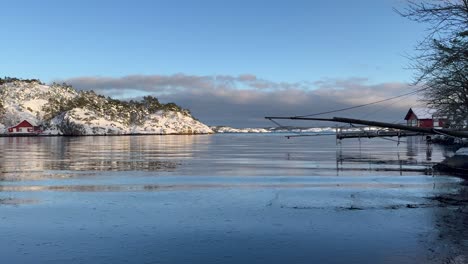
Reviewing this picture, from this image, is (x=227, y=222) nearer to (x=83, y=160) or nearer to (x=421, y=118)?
(x=83, y=160)

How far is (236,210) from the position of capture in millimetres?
12719

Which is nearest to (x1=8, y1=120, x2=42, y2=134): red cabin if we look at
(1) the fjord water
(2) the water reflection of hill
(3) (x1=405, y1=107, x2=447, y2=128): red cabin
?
(2) the water reflection of hill

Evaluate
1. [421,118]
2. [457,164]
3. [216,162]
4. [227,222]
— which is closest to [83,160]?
[216,162]

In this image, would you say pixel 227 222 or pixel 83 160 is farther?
pixel 83 160

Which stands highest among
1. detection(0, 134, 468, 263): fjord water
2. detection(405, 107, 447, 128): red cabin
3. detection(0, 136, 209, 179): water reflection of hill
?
detection(405, 107, 447, 128): red cabin

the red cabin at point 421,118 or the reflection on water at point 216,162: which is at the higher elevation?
the red cabin at point 421,118

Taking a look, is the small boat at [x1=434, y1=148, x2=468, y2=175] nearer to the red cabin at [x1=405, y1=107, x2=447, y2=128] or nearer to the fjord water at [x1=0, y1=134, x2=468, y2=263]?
the fjord water at [x1=0, y1=134, x2=468, y2=263]

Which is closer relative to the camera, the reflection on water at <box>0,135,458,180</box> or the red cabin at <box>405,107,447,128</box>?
the reflection on water at <box>0,135,458,180</box>

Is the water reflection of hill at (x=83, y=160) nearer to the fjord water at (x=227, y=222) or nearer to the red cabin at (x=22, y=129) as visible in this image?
the fjord water at (x=227, y=222)

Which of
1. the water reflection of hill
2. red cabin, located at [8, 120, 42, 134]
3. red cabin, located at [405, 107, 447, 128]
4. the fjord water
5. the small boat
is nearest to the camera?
the fjord water

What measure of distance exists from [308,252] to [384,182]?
42.1 feet

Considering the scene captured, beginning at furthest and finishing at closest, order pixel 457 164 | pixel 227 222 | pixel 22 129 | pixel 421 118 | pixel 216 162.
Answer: pixel 22 129, pixel 421 118, pixel 216 162, pixel 457 164, pixel 227 222

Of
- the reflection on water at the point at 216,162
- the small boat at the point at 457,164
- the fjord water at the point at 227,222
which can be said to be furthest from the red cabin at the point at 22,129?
the small boat at the point at 457,164

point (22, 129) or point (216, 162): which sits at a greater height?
point (22, 129)
